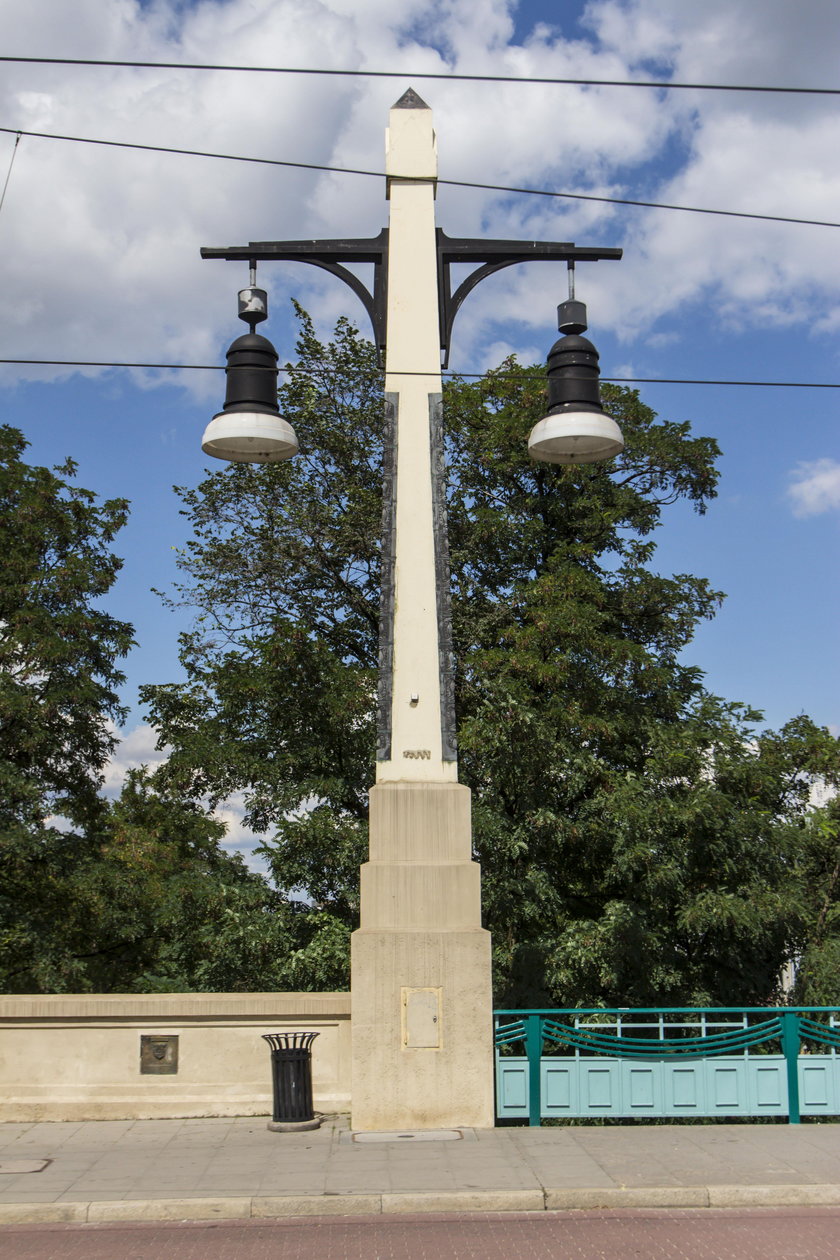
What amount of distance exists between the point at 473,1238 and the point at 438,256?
8.62 metres

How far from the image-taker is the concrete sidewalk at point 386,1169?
784cm

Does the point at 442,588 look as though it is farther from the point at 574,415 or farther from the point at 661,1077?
the point at 661,1077

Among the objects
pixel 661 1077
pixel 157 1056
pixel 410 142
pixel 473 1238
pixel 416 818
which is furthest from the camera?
pixel 410 142

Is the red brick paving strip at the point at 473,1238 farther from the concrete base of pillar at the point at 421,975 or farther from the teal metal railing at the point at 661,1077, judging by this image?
the teal metal railing at the point at 661,1077

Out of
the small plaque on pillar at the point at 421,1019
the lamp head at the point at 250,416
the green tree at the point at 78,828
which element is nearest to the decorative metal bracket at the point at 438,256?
the lamp head at the point at 250,416

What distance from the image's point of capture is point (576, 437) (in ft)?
32.1

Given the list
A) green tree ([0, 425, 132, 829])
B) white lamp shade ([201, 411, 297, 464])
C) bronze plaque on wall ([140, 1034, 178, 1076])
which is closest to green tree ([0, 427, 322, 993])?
green tree ([0, 425, 132, 829])

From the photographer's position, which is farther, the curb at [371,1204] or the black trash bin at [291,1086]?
the black trash bin at [291,1086]

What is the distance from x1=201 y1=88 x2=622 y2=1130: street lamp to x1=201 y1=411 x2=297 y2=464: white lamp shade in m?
0.01

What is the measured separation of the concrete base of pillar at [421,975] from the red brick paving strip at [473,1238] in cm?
226

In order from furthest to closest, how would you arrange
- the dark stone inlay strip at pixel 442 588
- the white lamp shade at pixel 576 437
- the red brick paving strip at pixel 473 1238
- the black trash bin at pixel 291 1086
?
the dark stone inlay strip at pixel 442 588, the black trash bin at pixel 291 1086, the white lamp shade at pixel 576 437, the red brick paving strip at pixel 473 1238

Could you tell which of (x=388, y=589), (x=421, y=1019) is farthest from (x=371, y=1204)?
(x=388, y=589)

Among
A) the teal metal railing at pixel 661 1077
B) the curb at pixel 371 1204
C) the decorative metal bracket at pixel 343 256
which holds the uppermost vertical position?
the decorative metal bracket at pixel 343 256

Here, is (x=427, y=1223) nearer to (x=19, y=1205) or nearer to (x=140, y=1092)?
(x=19, y=1205)
